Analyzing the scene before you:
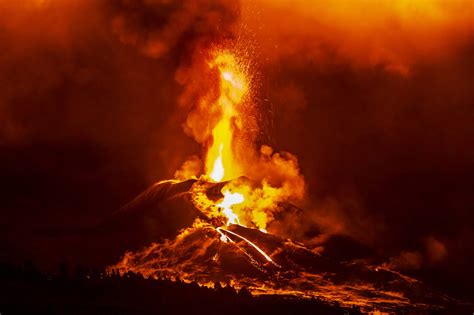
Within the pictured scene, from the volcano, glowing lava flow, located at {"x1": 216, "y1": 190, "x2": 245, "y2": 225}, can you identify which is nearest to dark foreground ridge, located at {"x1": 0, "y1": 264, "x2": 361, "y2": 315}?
the volcano

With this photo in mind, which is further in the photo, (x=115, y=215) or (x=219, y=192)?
(x=115, y=215)

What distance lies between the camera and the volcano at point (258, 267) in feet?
133

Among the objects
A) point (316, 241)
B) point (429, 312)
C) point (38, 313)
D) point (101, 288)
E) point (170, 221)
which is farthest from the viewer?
point (316, 241)

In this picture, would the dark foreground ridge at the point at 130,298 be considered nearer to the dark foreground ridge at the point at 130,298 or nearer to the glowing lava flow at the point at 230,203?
the dark foreground ridge at the point at 130,298

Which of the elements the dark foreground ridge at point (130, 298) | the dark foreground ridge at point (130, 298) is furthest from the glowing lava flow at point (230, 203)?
the dark foreground ridge at point (130, 298)

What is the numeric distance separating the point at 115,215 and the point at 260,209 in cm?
1110

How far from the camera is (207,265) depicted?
42.6 m

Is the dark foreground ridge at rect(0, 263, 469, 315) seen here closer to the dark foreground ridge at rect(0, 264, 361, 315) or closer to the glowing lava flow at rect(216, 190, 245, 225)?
the dark foreground ridge at rect(0, 264, 361, 315)

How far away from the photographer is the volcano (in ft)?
133

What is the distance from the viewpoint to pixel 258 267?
42.6 m

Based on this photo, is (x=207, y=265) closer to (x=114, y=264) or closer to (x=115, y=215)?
(x=114, y=264)

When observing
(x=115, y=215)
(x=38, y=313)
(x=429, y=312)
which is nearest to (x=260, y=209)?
(x=115, y=215)

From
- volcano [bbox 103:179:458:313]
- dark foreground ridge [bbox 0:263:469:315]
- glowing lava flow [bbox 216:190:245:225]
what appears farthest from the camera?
glowing lava flow [bbox 216:190:245:225]

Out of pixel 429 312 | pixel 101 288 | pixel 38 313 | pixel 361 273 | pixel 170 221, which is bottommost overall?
pixel 38 313
